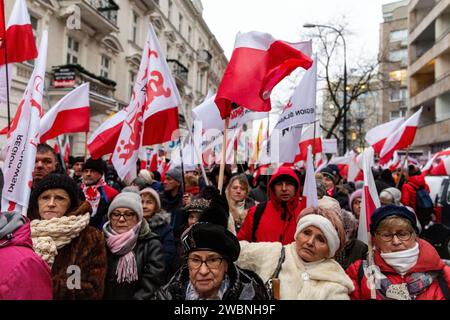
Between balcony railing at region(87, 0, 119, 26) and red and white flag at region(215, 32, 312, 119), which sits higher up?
balcony railing at region(87, 0, 119, 26)

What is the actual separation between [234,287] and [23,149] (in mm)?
2037

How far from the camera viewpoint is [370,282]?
2.34 m

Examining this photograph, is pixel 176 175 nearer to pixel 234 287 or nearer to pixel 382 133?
pixel 234 287

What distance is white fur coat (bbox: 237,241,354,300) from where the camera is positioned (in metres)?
2.18

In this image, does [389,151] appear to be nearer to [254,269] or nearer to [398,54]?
[254,269]

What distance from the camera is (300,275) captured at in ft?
7.47

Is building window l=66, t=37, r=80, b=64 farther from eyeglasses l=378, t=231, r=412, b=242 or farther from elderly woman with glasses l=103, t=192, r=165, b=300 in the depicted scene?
eyeglasses l=378, t=231, r=412, b=242

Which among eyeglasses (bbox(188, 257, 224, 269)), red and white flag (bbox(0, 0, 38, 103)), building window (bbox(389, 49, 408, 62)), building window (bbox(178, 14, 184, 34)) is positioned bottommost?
eyeglasses (bbox(188, 257, 224, 269))

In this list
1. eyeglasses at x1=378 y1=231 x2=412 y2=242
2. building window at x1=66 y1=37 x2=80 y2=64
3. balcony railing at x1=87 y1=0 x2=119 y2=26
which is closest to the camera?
eyeglasses at x1=378 y1=231 x2=412 y2=242

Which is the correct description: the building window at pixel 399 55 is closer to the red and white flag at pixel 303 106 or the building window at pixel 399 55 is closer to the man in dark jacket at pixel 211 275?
the red and white flag at pixel 303 106

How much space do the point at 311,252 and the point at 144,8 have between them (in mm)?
24718

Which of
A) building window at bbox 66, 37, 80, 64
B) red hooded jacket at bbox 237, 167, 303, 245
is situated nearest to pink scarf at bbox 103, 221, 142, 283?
red hooded jacket at bbox 237, 167, 303, 245

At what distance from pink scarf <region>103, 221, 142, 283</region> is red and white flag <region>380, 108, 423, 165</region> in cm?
598

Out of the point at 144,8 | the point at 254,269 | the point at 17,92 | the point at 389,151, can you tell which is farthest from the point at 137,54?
the point at 254,269
